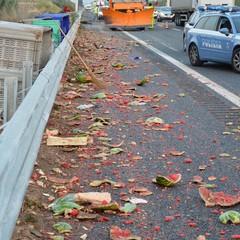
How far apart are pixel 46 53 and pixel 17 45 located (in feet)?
9.64

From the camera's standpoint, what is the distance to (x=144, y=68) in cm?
1812

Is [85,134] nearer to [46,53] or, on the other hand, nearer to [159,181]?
[159,181]

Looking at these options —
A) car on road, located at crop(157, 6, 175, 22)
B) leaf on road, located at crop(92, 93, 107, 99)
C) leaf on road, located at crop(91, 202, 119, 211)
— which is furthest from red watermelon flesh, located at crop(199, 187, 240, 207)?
car on road, located at crop(157, 6, 175, 22)

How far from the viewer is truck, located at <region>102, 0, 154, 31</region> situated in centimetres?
4053

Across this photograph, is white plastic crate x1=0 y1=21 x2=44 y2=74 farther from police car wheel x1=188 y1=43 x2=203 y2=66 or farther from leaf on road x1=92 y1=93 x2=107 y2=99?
police car wheel x1=188 y1=43 x2=203 y2=66

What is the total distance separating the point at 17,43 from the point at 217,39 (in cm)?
853

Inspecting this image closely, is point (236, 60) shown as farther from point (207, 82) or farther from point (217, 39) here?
point (207, 82)

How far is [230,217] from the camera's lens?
5.77 m

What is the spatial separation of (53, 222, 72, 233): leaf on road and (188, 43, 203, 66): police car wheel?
1371 cm

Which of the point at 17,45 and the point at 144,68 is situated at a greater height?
the point at 17,45

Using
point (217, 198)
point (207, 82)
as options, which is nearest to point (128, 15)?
point (207, 82)

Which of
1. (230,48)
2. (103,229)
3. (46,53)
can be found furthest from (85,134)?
(230,48)

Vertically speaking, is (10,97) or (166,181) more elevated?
(10,97)

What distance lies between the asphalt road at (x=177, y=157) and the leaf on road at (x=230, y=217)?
0.06 meters
